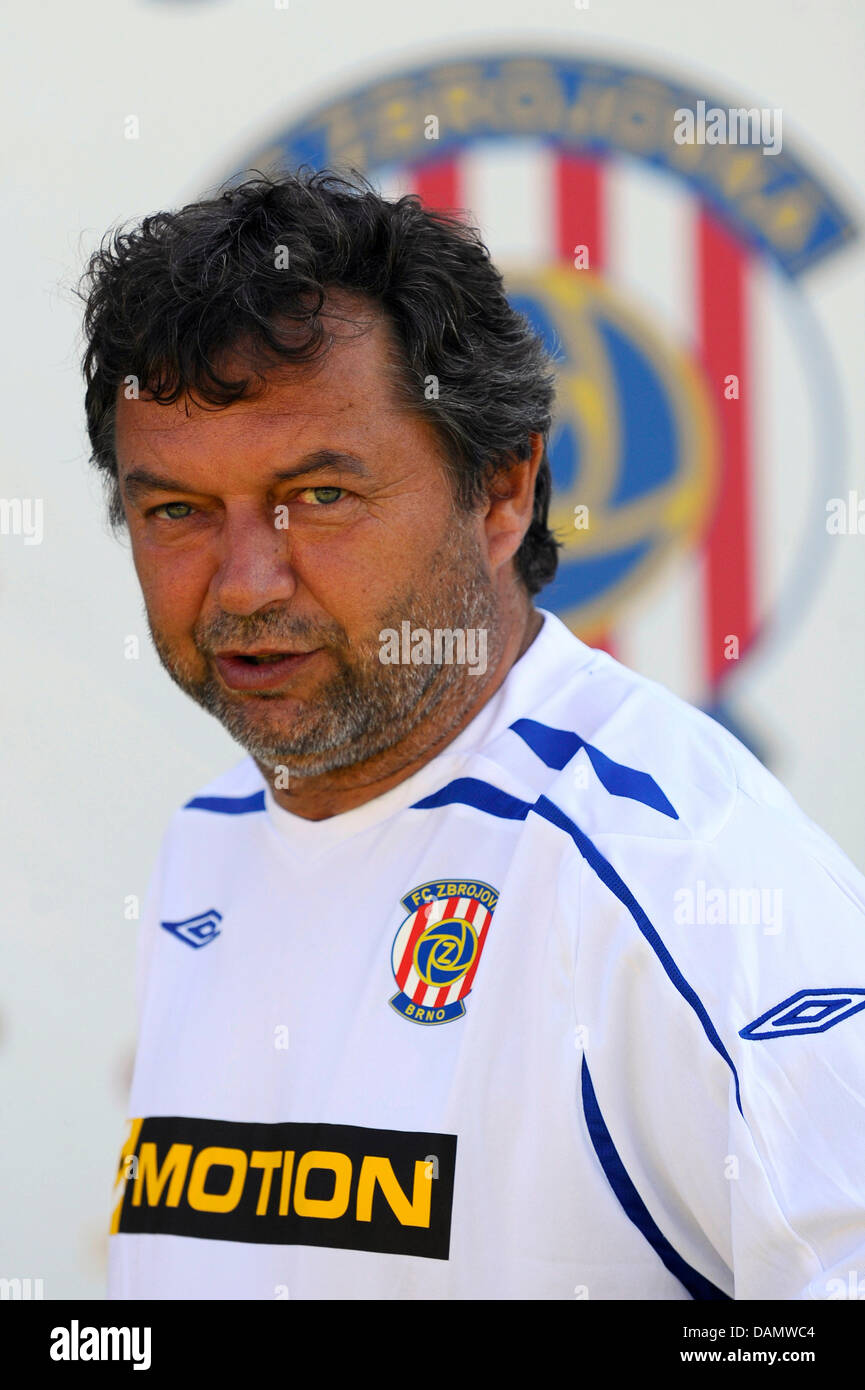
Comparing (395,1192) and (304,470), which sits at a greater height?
(304,470)

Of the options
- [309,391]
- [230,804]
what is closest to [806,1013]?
[309,391]

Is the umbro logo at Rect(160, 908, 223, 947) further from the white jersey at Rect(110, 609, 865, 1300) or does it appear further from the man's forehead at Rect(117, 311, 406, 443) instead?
the man's forehead at Rect(117, 311, 406, 443)

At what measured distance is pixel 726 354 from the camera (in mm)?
2262

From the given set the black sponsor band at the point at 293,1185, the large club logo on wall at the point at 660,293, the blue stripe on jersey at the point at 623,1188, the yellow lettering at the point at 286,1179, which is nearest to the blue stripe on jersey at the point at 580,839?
the blue stripe on jersey at the point at 623,1188

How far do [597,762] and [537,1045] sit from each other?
26 centimetres

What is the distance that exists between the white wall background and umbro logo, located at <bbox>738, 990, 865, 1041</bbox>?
3.97ft

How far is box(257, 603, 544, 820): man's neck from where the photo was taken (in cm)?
142

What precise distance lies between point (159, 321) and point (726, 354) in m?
1.15

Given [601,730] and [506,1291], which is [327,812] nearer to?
[601,730]

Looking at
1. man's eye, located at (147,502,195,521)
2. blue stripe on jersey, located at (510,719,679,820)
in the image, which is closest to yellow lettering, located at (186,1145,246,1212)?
blue stripe on jersey, located at (510,719,679,820)

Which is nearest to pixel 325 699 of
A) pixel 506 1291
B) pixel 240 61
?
pixel 506 1291

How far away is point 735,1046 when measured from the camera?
106 centimetres

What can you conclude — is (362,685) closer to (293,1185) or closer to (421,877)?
(421,877)

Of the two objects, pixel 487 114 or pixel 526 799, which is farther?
pixel 487 114
